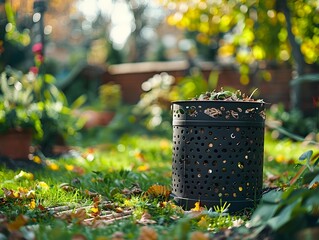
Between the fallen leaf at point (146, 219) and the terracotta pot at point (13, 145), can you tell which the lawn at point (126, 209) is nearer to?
the fallen leaf at point (146, 219)

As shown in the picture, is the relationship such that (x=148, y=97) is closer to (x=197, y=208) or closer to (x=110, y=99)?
(x=110, y=99)

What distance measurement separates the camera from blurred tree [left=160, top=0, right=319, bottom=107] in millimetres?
7023

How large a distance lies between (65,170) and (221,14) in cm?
430

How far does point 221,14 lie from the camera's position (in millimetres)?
7477

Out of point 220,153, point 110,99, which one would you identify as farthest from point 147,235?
point 110,99

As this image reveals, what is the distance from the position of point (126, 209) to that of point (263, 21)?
17.6 feet

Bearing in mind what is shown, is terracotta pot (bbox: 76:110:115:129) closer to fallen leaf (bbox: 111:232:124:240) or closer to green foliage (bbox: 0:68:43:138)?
green foliage (bbox: 0:68:43:138)

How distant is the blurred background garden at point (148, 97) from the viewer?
Answer: 13.3 ft

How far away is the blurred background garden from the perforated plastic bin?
328 millimetres

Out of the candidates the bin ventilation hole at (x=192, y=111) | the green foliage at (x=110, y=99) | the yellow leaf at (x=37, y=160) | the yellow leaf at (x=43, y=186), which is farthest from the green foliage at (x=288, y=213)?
the green foliage at (x=110, y=99)

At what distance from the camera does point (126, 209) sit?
2.78 metres

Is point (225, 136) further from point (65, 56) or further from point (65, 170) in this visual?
point (65, 56)

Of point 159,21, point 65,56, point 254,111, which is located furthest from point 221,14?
point 65,56

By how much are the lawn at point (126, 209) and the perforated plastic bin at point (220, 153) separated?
4.1 inches
